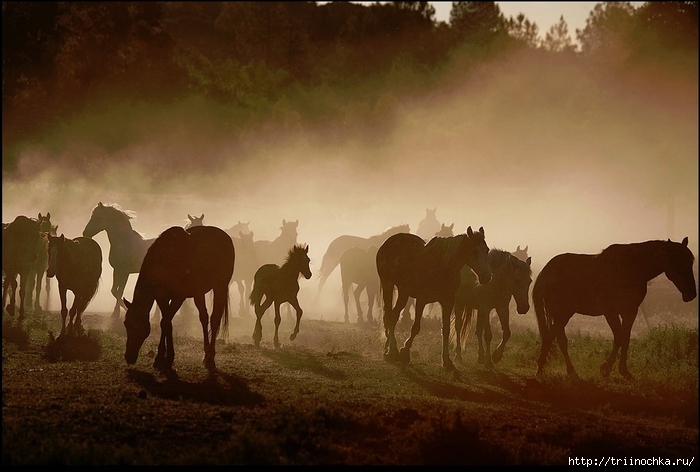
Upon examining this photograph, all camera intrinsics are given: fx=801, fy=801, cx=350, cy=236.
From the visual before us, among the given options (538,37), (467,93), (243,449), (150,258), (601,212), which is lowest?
(243,449)

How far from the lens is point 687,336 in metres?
19.4

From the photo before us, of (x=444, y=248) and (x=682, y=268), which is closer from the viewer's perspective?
(x=682, y=268)

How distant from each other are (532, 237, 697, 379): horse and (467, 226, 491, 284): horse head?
1.48 metres

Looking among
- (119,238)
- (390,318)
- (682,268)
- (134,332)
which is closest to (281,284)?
(390,318)

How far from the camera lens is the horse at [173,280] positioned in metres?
13.9

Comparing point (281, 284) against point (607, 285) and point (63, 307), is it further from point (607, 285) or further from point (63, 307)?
point (607, 285)

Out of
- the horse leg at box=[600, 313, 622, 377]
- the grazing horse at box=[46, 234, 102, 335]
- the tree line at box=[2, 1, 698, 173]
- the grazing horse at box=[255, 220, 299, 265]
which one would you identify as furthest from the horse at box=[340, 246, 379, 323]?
the tree line at box=[2, 1, 698, 173]

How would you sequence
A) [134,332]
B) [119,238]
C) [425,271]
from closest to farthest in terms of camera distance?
[134,332], [425,271], [119,238]

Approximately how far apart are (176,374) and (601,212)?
226 feet

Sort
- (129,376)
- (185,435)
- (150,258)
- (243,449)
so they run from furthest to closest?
1. (150,258)
2. (129,376)
3. (185,435)
4. (243,449)

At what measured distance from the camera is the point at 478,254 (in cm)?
1562

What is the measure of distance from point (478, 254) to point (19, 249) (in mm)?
11389

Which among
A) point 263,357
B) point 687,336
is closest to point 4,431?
point 263,357

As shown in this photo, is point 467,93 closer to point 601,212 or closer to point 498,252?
point 601,212
